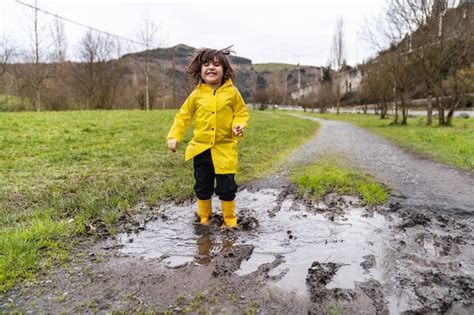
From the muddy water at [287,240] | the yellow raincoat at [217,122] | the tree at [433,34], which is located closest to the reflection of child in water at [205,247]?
the muddy water at [287,240]

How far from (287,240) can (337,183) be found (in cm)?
254

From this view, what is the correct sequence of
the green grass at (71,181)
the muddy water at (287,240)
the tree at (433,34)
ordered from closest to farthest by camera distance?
the muddy water at (287,240)
the green grass at (71,181)
the tree at (433,34)

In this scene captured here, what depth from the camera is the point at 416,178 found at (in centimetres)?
650

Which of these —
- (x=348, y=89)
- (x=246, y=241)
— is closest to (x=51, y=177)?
(x=246, y=241)

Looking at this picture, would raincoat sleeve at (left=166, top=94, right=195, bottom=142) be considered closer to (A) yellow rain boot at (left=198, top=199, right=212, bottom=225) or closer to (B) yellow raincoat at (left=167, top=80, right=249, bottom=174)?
(B) yellow raincoat at (left=167, top=80, right=249, bottom=174)

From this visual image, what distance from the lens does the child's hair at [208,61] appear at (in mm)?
3803

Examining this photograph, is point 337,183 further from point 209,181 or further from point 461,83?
point 461,83

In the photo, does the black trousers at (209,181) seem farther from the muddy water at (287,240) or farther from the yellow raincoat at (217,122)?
the muddy water at (287,240)

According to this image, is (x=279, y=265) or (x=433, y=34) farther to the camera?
(x=433, y=34)

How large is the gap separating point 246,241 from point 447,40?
59.9ft

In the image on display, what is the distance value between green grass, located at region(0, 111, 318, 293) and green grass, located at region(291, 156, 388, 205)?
0.92 meters

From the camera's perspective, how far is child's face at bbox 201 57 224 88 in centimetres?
379

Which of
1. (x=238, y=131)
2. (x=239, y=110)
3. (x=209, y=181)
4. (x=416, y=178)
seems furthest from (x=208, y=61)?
(x=416, y=178)

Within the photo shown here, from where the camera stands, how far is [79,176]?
5.89 m
